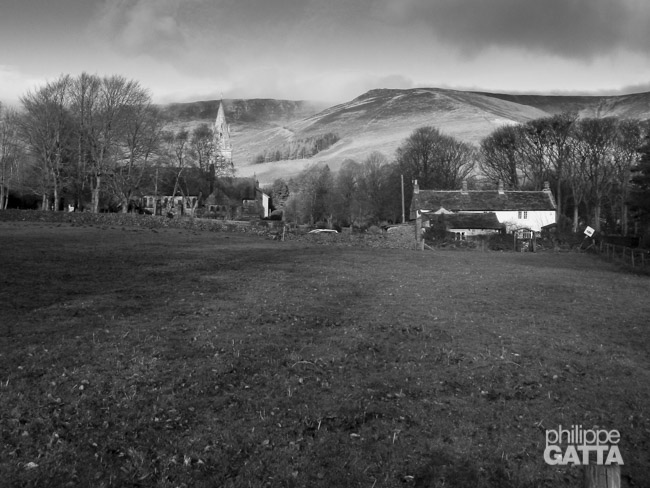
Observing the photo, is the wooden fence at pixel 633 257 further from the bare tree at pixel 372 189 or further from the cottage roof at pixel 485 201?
the bare tree at pixel 372 189

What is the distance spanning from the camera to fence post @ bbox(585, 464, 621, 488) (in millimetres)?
3729

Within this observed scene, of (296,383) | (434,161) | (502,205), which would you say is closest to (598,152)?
(502,205)

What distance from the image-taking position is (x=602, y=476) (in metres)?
3.82

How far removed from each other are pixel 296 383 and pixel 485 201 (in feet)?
243

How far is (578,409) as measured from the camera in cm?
878

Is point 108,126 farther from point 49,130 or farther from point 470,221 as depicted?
point 470,221

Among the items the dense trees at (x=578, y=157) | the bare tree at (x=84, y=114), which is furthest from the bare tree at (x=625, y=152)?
the bare tree at (x=84, y=114)

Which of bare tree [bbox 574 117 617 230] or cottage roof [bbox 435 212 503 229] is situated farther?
bare tree [bbox 574 117 617 230]

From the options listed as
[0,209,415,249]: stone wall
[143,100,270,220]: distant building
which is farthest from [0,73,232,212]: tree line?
[143,100,270,220]: distant building

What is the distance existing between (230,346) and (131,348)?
2.11m

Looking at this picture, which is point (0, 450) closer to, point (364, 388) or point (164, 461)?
point (164, 461)

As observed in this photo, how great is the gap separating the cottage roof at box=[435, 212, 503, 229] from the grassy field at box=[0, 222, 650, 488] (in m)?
44.9

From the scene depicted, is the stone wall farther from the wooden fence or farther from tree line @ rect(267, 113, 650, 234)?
tree line @ rect(267, 113, 650, 234)

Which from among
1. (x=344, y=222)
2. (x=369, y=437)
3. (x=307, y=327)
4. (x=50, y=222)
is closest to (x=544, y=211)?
(x=344, y=222)
